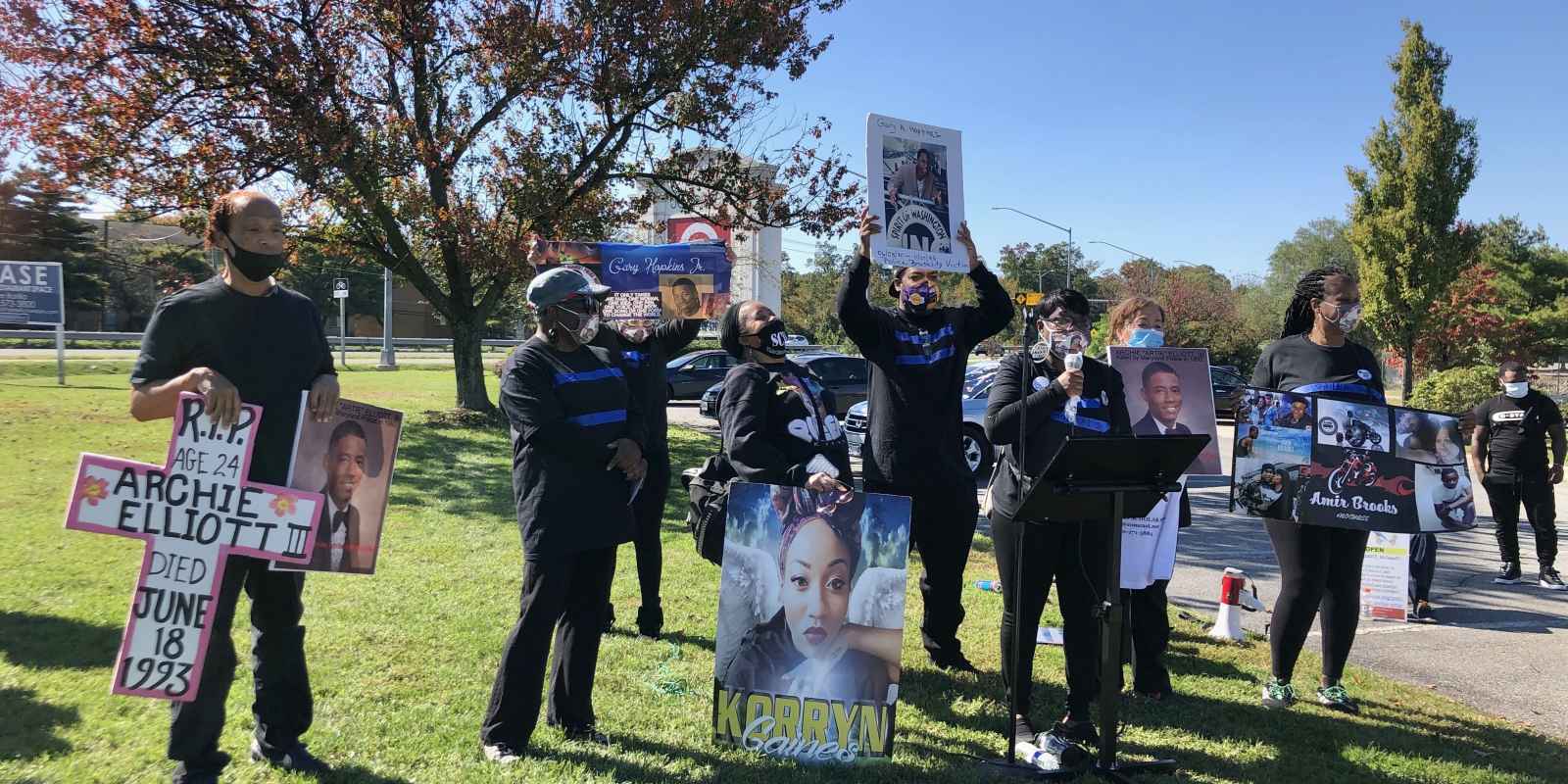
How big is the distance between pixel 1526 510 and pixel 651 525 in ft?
25.3

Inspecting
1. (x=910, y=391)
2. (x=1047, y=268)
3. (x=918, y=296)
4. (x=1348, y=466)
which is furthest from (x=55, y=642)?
(x=1047, y=268)

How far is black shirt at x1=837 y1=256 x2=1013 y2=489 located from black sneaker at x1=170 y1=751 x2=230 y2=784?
2.99m

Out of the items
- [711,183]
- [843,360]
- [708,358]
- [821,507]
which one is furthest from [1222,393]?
[821,507]

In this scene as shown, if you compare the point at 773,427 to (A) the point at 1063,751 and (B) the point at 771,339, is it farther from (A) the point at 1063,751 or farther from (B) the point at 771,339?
(A) the point at 1063,751

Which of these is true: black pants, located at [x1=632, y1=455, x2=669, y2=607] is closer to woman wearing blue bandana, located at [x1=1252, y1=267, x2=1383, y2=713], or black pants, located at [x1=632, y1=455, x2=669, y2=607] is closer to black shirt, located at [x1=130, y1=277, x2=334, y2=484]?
black shirt, located at [x1=130, y1=277, x2=334, y2=484]

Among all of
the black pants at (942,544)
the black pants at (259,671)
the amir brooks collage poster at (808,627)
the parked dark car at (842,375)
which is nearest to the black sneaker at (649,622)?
the black pants at (942,544)

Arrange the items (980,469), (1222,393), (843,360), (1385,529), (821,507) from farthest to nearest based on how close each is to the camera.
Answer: (1222,393) < (843,360) < (980,469) < (1385,529) < (821,507)

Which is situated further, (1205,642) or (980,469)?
(980,469)

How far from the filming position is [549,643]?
3.54 m

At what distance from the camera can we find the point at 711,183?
14.5 metres

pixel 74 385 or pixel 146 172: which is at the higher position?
pixel 146 172

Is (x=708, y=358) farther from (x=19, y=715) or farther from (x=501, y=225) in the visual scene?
(x=19, y=715)

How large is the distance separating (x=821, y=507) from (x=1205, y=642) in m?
3.39

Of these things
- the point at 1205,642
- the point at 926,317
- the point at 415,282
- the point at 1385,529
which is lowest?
the point at 1205,642
